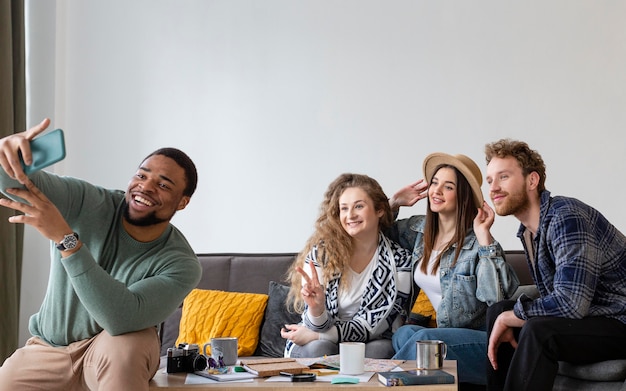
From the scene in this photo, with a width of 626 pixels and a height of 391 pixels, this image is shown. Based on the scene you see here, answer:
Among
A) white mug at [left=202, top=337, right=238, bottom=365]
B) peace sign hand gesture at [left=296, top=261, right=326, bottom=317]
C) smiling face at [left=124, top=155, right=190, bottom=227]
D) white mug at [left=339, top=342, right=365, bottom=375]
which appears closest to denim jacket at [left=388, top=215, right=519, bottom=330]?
peace sign hand gesture at [left=296, top=261, right=326, bottom=317]

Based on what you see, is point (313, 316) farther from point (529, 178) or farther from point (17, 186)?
point (17, 186)

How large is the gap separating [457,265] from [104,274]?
4.76 ft

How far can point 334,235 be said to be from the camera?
3.19 m

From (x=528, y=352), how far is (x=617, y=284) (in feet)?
1.32

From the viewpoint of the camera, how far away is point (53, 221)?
6.54 ft

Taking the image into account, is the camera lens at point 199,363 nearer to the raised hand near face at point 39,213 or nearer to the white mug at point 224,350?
the white mug at point 224,350

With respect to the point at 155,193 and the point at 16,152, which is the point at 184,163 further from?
the point at 16,152

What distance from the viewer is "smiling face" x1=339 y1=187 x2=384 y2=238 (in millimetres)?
3145

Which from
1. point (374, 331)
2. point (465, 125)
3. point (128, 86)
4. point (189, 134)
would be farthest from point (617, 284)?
point (128, 86)

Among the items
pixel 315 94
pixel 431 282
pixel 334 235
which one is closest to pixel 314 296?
pixel 334 235

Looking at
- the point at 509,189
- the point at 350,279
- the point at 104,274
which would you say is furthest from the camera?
the point at 350,279

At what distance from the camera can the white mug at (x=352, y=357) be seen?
225cm

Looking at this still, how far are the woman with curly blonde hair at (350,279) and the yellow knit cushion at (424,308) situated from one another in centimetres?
23

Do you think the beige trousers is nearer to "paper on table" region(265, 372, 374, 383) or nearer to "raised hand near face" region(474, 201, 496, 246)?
"paper on table" region(265, 372, 374, 383)
